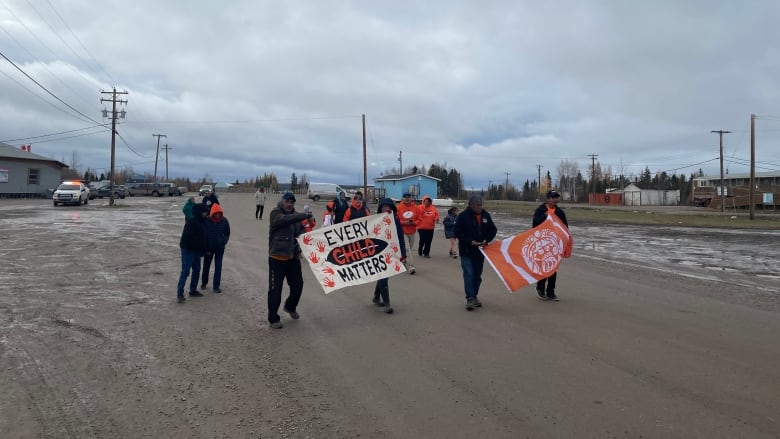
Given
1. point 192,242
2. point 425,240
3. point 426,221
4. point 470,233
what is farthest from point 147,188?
point 470,233

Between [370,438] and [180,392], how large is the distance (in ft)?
6.46

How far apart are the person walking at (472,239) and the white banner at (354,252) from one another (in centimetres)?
102

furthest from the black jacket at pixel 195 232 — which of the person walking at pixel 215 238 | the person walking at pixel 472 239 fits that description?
the person walking at pixel 472 239

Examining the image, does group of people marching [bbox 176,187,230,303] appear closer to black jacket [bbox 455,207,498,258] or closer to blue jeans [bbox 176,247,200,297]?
blue jeans [bbox 176,247,200,297]

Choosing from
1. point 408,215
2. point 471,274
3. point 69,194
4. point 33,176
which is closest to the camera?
point 471,274

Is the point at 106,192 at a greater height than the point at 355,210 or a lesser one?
greater

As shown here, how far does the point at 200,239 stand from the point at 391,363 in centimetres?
464

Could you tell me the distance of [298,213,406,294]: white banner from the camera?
282 inches

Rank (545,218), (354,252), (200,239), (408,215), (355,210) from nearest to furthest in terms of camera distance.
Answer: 1. (354,252)
2. (355,210)
3. (200,239)
4. (545,218)
5. (408,215)

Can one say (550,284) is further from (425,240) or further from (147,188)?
(147,188)

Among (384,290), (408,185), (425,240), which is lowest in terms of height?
(384,290)

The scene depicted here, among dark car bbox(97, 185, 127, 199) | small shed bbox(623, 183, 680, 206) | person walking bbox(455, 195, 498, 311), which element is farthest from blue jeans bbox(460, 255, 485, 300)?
small shed bbox(623, 183, 680, 206)

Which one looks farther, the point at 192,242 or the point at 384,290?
the point at 192,242

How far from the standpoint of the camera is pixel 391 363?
5.16 m
